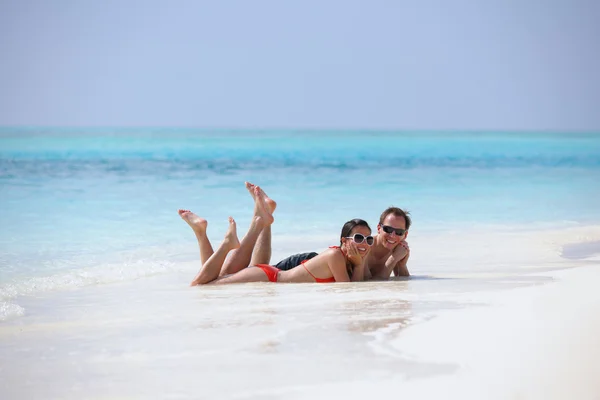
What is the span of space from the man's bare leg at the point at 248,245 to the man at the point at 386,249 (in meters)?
0.07

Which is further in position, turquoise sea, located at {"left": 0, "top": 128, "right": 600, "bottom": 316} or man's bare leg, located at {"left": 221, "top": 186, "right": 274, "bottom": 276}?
turquoise sea, located at {"left": 0, "top": 128, "right": 600, "bottom": 316}

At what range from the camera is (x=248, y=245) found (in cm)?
655

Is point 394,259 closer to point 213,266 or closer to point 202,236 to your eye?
point 213,266

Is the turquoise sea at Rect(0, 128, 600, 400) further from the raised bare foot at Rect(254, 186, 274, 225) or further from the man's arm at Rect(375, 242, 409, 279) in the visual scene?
the raised bare foot at Rect(254, 186, 274, 225)

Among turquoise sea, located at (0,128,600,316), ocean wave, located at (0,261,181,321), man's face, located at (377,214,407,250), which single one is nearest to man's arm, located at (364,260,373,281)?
man's face, located at (377,214,407,250)

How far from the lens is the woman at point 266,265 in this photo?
598 centimetres

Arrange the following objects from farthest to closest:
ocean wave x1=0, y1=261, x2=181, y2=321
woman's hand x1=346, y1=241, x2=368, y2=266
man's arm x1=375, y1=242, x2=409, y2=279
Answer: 1. man's arm x1=375, y1=242, x2=409, y2=279
2. woman's hand x1=346, y1=241, x2=368, y2=266
3. ocean wave x1=0, y1=261, x2=181, y2=321

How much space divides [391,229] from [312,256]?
0.75 metres

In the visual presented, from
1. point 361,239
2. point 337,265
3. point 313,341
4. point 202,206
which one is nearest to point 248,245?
point 337,265

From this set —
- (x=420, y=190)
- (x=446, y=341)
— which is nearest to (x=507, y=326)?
(x=446, y=341)

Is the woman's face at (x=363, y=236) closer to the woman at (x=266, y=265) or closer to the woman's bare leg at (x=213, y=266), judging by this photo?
the woman at (x=266, y=265)

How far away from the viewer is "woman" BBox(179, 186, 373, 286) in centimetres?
598

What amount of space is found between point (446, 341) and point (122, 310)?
224cm

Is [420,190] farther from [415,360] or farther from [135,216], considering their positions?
[415,360]
